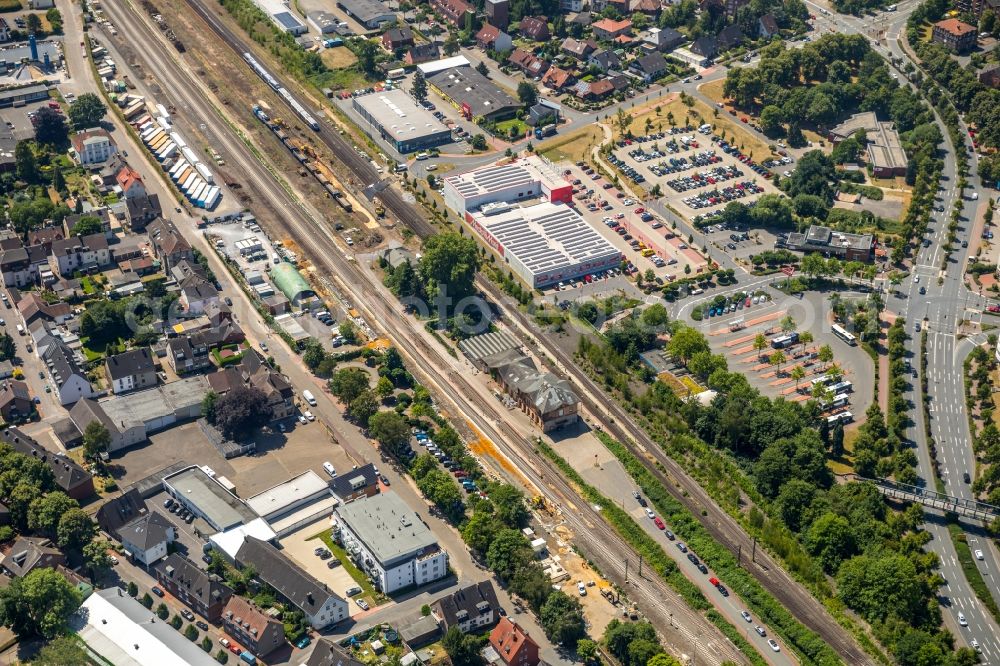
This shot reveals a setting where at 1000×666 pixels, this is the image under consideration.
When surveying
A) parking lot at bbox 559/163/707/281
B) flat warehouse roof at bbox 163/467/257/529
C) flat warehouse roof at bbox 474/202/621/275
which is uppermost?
flat warehouse roof at bbox 474/202/621/275

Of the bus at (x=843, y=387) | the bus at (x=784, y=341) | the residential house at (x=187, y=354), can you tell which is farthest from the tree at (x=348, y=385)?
the bus at (x=843, y=387)

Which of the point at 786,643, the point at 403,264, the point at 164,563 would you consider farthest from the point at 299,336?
the point at 786,643

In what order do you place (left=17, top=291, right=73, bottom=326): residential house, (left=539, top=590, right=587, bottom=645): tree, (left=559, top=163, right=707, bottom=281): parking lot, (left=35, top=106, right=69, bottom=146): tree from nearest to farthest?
(left=539, top=590, right=587, bottom=645): tree → (left=17, top=291, right=73, bottom=326): residential house → (left=559, top=163, right=707, bottom=281): parking lot → (left=35, top=106, right=69, bottom=146): tree

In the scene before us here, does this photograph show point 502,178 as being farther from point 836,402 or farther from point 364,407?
point 836,402

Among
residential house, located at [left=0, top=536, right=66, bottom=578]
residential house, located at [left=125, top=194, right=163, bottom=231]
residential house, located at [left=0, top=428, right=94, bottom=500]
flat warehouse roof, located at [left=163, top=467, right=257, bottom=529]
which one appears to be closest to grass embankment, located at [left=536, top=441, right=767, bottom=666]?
flat warehouse roof, located at [left=163, top=467, right=257, bottom=529]

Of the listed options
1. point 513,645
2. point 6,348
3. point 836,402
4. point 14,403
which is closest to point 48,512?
point 14,403

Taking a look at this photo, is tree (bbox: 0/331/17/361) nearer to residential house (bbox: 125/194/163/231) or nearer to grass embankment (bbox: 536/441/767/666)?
residential house (bbox: 125/194/163/231)
